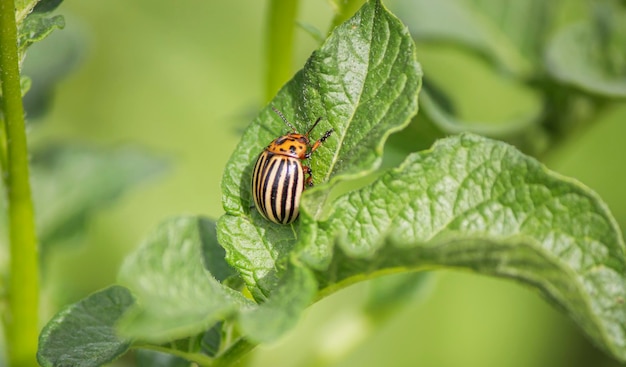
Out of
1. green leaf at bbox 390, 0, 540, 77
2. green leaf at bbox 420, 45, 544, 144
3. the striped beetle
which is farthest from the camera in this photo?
green leaf at bbox 420, 45, 544, 144

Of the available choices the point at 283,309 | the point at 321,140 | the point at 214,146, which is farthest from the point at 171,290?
the point at 214,146

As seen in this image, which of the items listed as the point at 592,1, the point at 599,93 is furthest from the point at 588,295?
the point at 592,1

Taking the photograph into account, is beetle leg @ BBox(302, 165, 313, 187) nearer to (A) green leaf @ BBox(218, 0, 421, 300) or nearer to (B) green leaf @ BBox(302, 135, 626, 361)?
(A) green leaf @ BBox(218, 0, 421, 300)

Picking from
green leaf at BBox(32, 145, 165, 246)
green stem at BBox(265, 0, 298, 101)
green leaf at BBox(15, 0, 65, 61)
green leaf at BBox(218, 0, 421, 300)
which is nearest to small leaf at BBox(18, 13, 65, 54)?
green leaf at BBox(15, 0, 65, 61)

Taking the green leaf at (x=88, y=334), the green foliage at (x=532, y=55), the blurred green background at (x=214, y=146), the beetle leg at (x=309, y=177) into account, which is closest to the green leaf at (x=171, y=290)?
the green leaf at (x=88, y=334)

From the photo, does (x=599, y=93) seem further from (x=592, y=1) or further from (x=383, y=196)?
(x=383, y=196)

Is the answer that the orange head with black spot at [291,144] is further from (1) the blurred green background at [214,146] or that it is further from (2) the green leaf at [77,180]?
(1) the blurred green background at [214,146]

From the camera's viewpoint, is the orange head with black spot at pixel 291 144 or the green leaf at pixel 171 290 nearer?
the green leaf at pixel 171 290
